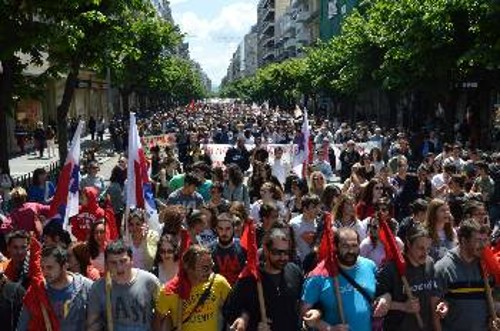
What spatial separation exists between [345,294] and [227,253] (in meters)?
1.90

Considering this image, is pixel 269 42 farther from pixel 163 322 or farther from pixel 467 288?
pixel 163 322

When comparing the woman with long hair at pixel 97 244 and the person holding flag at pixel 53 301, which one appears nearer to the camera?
the person holding flag at pixel 53 301

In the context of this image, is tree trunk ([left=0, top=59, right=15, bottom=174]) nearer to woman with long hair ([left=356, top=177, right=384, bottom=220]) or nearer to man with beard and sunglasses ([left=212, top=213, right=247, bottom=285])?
woman with long hair ([left=356, top=177, right=384, bottom=220])

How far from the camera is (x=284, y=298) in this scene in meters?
5.79

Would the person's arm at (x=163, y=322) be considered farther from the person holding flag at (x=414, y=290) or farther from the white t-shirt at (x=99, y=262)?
the white t-shirt at (x=99, y=262)

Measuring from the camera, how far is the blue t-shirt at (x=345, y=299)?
18.7ft

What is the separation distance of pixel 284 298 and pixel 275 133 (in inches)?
981

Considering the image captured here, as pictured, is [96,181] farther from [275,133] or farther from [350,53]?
[350,53]

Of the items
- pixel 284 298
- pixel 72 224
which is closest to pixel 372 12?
pixel 72 224

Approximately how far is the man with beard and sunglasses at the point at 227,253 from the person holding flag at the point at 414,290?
5.30 feet

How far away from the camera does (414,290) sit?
239 inches

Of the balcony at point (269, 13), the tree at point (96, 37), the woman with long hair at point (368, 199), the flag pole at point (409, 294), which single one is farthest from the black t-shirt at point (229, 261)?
the balcony at point (269, 13)

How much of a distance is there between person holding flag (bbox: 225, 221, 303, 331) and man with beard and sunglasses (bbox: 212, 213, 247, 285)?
149cm

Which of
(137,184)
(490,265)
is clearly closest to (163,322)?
(490,265)
